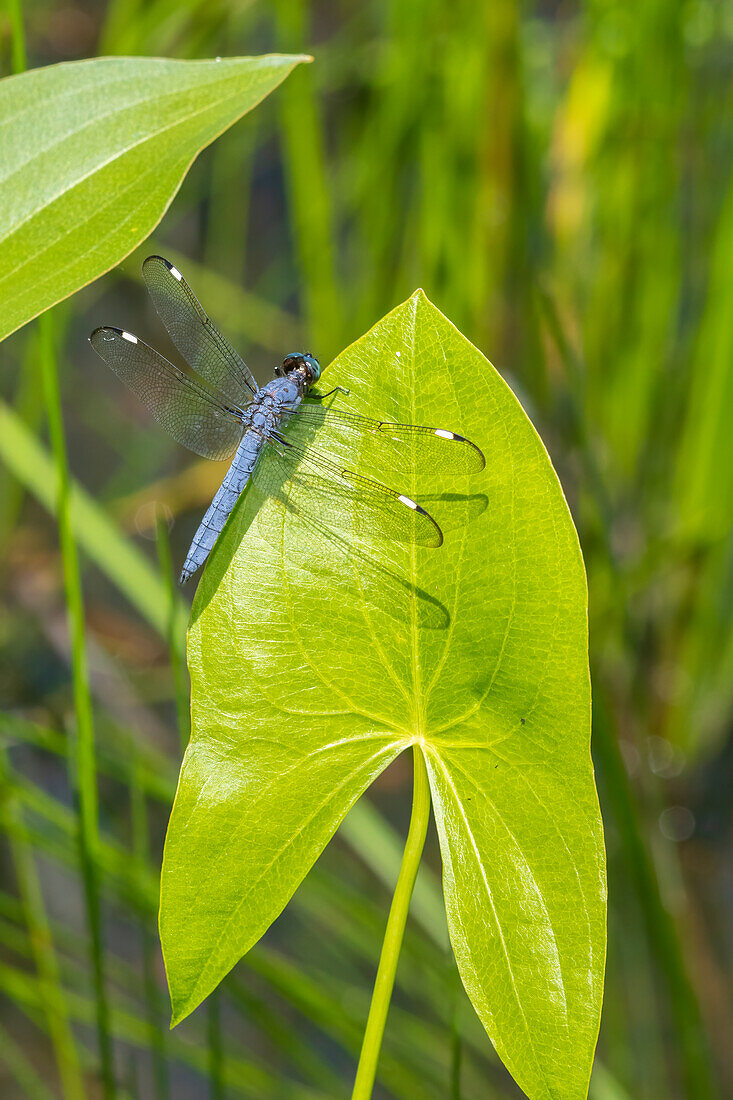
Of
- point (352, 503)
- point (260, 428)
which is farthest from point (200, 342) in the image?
point (352, 503)

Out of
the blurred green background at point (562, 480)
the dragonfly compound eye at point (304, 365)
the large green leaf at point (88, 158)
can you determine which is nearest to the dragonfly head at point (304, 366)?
the dragonfly compound eye at point (304, 365)

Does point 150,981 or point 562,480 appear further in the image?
point 562,480

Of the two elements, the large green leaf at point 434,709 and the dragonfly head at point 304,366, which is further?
the dragonfly head at point 304,366

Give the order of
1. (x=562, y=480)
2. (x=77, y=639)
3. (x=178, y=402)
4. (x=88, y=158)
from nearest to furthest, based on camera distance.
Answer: (x=88, y=158)
(x=77, y=639)
(x=178, y=402)
(x=562, y=480)

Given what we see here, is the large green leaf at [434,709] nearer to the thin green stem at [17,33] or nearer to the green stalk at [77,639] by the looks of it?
the green stalk at [77,639]

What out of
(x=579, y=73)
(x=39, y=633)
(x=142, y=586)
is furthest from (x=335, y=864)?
(x=579, y=73)

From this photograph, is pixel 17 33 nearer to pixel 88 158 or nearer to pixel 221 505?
pixel 88 158
